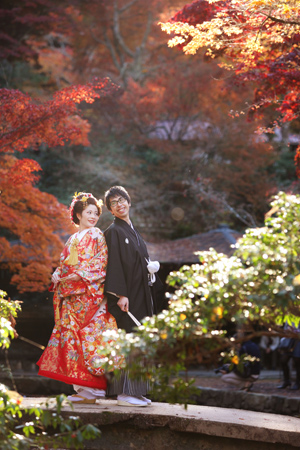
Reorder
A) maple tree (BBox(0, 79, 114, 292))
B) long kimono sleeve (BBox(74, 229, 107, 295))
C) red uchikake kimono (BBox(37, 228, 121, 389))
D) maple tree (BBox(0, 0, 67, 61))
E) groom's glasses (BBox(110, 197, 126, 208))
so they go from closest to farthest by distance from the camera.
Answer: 1. red uchikake kimono (BBox(37, 228, 121, 389))
2. long kimono sleeve (BBox(74, 229, 107, 295))
3. groom's glasses (BBox(110, 197, 126, 208))
4. maple tree (BBox(0, 79, 114, 292))
5. maple tree (BBox(0, 0, 67, 61))

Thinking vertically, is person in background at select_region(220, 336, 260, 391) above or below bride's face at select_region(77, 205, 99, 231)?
below

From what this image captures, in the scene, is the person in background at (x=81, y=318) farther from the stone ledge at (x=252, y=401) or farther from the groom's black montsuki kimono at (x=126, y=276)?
the stone ledge at (x=252, y=401)

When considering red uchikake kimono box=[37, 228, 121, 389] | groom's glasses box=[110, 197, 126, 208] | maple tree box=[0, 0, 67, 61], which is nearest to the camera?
red uchikake kimono box=[37, 228, 121, 389]

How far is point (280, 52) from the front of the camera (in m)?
7.31

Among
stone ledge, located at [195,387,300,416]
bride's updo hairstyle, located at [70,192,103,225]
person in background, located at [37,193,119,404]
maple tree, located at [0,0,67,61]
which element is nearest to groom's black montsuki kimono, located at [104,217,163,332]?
person in background, located at [37,193,119,404]

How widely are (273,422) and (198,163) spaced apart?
13.1 meters

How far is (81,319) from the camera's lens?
19.3 ft

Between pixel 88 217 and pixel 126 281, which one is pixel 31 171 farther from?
pixel 126 281

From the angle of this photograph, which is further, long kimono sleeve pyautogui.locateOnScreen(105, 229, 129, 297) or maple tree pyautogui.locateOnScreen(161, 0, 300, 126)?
maple tree pyautogui.locateOnScreen(161, 0, 300, 126)

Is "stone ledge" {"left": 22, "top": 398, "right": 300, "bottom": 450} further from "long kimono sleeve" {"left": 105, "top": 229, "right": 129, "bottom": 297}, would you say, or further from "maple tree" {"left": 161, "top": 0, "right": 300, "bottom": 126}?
"maple tree" {"left": 161, "top": 0, "right": 300, "bottom": 126}

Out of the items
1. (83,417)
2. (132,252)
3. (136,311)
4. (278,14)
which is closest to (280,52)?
(278,14)

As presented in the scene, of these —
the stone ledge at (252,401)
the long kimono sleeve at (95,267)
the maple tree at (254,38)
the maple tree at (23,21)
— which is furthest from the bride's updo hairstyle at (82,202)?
the maple tree at (23,21)

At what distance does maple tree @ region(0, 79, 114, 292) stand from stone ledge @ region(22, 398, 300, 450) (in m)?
3.95

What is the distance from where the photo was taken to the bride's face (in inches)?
241
